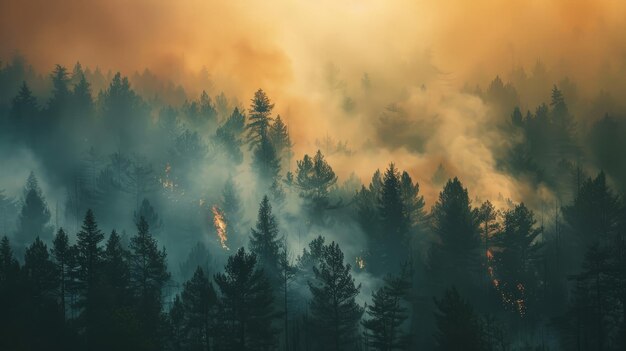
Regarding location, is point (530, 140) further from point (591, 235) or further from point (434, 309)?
point (434, 309)

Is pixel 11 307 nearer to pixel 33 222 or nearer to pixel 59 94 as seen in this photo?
pixel 33 222

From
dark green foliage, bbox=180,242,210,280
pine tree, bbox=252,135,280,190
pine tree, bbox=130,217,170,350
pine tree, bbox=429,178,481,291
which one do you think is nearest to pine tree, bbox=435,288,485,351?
pine tree, bbox=130,217,170,350

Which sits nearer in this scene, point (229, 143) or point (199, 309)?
point (199, 309)

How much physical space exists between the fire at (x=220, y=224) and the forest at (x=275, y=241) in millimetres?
453

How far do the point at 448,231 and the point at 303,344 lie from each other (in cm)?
2581

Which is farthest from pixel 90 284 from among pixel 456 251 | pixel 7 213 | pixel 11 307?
pixel 7 213

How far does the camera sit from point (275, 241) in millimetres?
104062

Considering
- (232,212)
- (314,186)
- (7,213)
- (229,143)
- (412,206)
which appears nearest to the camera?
(412,206)

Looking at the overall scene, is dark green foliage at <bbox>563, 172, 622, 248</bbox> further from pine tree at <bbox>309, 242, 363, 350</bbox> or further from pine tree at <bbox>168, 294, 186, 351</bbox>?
pine tree at <bbox>168, 294, 186, 351</bbox>

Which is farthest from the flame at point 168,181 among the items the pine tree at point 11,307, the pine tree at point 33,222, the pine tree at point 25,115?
the pine tree at point 11,307

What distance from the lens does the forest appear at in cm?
7738

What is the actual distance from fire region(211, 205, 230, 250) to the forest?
453 millimetres

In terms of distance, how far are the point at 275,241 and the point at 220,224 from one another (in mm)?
19133

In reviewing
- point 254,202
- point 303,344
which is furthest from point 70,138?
point 303,344
